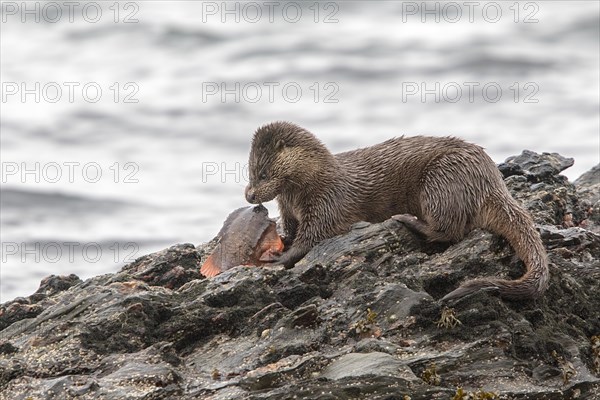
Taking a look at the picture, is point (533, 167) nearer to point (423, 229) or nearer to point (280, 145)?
point (423, 229)

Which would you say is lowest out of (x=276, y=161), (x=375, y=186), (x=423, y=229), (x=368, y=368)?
(x=368, y=368)

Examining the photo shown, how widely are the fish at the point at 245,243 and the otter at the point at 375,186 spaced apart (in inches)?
5.5

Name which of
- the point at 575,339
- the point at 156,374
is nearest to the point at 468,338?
the point at 575,339

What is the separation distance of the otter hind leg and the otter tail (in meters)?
0.27

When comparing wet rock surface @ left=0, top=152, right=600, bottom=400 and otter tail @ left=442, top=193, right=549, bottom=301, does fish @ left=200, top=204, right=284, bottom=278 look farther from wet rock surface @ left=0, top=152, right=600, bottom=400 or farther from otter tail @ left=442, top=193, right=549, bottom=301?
otter tail @ left=442, top=193, right=549, bottom=301

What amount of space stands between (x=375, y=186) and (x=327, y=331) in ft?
7.08

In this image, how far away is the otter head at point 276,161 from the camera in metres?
9.55

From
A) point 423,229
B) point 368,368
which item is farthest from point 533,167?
point 368,368

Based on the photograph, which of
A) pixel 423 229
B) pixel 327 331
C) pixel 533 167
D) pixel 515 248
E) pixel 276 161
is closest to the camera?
pixel 327 331

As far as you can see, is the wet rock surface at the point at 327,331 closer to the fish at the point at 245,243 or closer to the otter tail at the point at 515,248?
the otter tail at the point at 515,248

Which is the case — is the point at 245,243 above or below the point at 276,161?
below

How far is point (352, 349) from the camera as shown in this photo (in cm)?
753

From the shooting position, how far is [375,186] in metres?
9.65

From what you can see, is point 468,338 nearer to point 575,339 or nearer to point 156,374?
point 575,339
